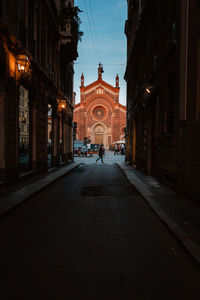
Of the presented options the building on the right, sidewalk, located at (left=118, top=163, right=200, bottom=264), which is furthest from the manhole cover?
the building on the right

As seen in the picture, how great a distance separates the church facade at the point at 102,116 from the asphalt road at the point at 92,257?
5038 centimetres

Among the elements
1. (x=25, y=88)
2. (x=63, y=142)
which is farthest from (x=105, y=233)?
(x=63, y=142)

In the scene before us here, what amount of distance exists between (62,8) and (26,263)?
53.1ft

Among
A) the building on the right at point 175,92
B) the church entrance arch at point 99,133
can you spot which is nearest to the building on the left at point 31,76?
the building on the right at point 175,92

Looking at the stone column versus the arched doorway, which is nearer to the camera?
the stone column

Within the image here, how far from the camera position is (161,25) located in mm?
10188

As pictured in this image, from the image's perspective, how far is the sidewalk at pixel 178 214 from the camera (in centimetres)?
379

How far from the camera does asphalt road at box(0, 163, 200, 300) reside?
2.70 metres

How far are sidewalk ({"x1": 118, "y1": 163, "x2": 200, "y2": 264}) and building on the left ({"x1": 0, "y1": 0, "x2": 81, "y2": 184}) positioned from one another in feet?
16.4

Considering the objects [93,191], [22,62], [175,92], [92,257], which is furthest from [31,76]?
[92,257]

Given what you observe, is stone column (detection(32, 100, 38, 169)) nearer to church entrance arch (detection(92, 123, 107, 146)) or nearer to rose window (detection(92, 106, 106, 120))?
church entrance arch (detection(92, 123, 107, 146))

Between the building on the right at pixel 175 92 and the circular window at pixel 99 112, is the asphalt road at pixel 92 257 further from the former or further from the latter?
the circular window at pixel 99 112

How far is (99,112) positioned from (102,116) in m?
1.21

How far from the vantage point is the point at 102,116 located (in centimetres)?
5734
